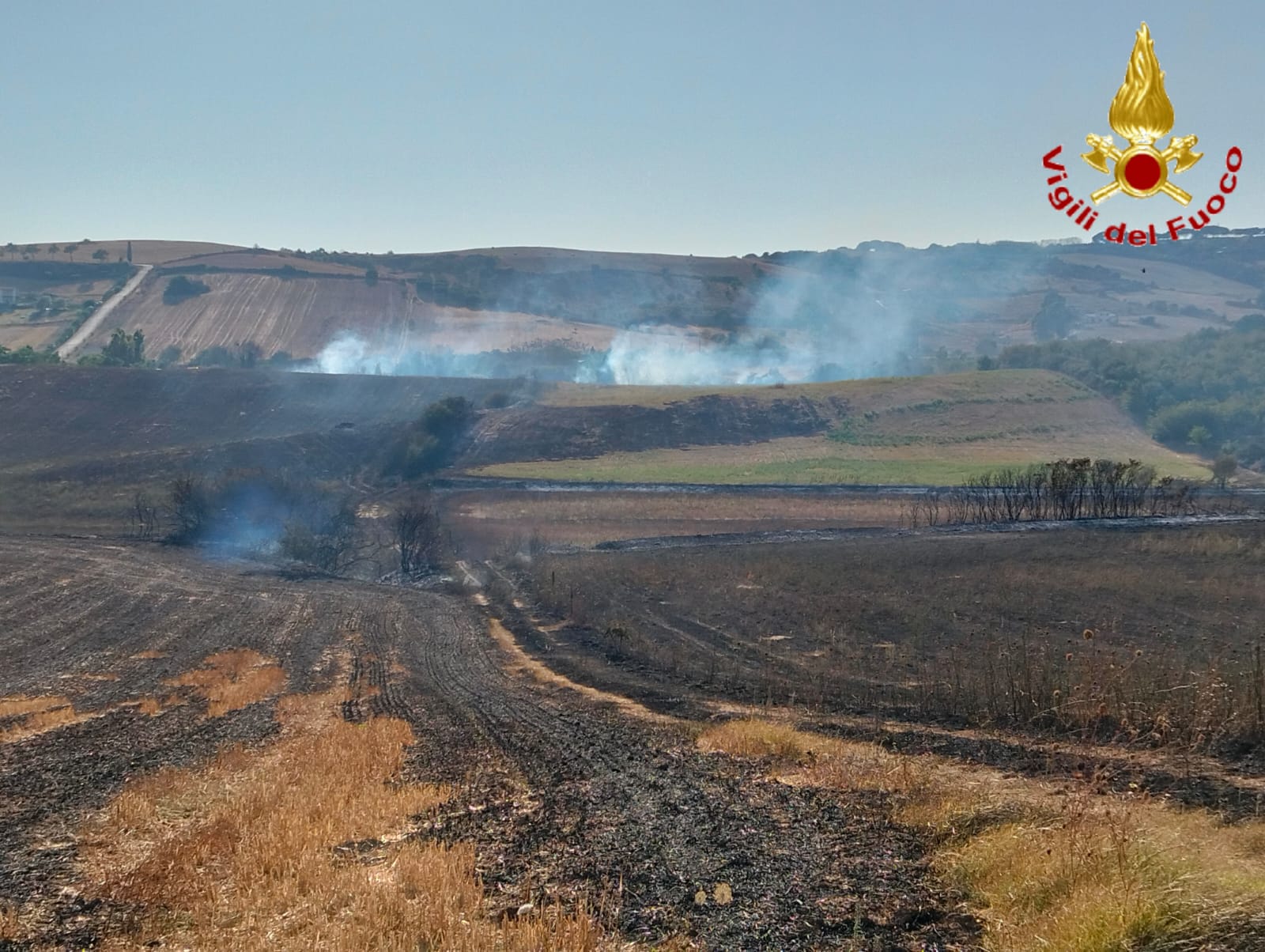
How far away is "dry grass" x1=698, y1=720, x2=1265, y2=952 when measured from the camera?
5918 millimetres

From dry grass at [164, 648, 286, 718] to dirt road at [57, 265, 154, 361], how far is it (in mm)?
99557

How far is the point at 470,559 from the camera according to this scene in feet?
160

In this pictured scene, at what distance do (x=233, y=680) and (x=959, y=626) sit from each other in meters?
18.4

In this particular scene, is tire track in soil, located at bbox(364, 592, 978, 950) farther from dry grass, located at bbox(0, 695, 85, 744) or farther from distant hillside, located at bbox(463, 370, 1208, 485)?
distant hillside, located at bbox(463, 370, 1208, 485)

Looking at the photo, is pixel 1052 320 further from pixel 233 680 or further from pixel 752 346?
pixel 233 680

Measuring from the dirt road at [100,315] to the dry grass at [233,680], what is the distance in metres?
99.6

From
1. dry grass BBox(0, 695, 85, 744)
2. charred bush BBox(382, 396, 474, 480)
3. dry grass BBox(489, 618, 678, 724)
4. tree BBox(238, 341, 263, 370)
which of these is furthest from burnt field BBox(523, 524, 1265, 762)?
tree BBox(238, 341, 263, 370)

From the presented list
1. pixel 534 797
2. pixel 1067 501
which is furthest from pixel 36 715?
pixel 1067 501

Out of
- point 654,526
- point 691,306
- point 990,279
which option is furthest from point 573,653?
point 990,279

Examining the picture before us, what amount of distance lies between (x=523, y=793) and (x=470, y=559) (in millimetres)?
37088

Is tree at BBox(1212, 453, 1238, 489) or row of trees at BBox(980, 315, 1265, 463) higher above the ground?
row of trees at BBox(980, 315, 1265, 463)

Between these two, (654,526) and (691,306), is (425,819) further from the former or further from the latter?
(691,306)

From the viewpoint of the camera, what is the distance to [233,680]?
24.1 meters

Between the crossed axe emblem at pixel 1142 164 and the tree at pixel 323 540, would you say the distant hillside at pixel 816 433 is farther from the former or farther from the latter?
the crossed axe emblem at pixel 1142 164
